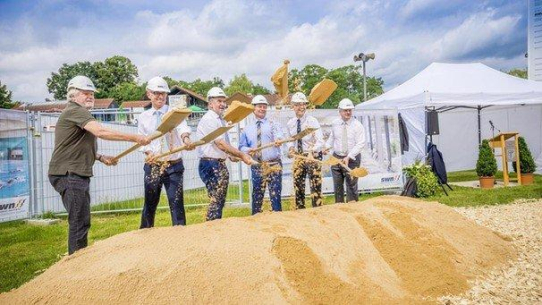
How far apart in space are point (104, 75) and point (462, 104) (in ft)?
184

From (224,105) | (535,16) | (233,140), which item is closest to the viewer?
(224,105)

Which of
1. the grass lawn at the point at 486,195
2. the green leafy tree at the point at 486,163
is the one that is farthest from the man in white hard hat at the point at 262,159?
the green leafy tree at the point at 486,163

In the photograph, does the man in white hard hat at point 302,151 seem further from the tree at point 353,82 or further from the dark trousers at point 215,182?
the tree at point 353,82

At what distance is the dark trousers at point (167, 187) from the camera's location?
4.60 metres

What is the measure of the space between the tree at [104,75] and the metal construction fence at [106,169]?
51031 millimetres

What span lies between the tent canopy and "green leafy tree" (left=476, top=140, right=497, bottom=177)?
1.16 m

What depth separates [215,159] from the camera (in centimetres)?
505

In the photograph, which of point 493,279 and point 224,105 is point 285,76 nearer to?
point 224,105

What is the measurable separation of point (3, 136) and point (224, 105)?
4812 millimetres

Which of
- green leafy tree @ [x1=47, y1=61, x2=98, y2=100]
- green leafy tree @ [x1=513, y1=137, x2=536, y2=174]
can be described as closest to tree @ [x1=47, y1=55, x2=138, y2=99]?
green leafy tree @ [x1=47, y1=61, x2=98, y2=100]

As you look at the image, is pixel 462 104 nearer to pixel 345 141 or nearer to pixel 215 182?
pixel 345 141

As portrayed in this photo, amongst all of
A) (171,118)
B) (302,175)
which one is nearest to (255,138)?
(302,175)

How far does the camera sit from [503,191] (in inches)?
383

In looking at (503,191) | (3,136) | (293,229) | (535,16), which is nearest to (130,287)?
(293,229)
